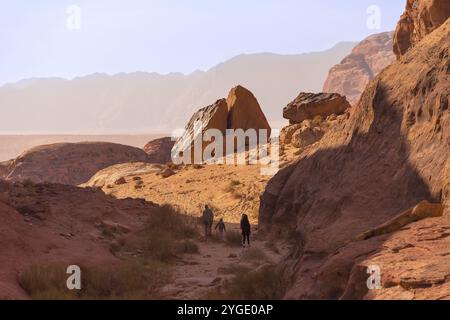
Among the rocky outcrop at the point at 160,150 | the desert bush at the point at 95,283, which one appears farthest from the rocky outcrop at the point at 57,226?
the rocky outcrop at the point at 160,150

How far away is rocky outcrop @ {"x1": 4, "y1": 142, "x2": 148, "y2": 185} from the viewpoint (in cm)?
5000

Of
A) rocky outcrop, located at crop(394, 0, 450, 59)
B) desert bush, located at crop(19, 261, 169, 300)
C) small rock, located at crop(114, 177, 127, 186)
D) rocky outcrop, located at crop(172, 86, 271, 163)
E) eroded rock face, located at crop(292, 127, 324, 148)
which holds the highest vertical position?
rocky outcrop, located at crop(394, 0, 450, 59)

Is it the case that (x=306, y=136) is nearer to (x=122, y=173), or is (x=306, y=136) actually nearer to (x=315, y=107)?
(x=315, y=107)

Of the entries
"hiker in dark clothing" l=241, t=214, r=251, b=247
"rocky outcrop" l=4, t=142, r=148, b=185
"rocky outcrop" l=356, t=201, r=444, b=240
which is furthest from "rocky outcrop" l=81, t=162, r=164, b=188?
"rocky outcrop" l=356, t=201, r=444, b=240

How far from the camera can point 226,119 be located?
39938 mm

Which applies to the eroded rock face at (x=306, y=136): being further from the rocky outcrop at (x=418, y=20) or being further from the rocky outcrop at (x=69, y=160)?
the rocky outcrop at (x=69, y=160)

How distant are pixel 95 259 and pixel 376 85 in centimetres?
742

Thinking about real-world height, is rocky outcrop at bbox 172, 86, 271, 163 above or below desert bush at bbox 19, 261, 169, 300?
above

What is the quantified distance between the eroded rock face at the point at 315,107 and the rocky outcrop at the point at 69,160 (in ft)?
65.1

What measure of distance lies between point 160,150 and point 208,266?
42794 mm

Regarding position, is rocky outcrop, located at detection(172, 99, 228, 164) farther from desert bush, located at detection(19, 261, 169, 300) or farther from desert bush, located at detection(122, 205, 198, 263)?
desert bush, located at detection(19, 261, 169, 300)

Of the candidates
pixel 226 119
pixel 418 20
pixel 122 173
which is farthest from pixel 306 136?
pixel 122 173

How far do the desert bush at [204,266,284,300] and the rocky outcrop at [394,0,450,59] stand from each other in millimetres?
16392
